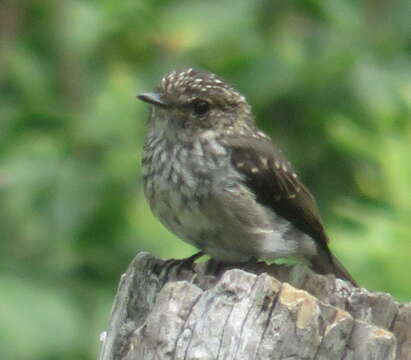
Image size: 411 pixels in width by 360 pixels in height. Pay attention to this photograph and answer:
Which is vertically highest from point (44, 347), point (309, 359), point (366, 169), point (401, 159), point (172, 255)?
point (366, 169)

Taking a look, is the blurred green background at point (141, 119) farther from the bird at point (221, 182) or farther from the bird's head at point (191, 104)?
the bird's head at point (191, 104)

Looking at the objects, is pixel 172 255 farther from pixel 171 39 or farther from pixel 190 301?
pixel 190 301

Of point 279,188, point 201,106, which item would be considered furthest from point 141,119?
point 279,188

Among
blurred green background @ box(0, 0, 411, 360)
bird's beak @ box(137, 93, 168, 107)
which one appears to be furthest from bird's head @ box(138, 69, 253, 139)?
blurred green background @ box(0, 0, 411, 360)

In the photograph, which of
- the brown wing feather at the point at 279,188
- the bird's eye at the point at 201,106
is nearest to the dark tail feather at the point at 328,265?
the brown wing feather at the point at 279,188

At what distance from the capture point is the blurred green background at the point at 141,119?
881 centimetres

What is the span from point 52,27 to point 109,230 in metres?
1.87

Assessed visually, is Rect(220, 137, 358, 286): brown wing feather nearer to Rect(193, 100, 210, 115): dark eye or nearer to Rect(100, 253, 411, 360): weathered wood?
Rect(193, 100, 210, 115): dark eye

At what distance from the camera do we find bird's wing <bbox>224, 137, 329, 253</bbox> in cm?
711

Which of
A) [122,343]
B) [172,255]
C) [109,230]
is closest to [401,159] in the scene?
[172,255]

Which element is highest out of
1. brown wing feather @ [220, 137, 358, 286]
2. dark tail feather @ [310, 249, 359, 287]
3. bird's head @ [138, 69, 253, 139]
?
bird's head @ [138, 69, 253, 139]

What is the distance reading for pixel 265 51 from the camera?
9203 millimetres

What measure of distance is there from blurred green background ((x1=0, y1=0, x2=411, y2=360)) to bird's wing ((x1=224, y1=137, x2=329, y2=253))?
1.00 m

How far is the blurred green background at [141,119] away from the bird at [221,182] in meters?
1.06
